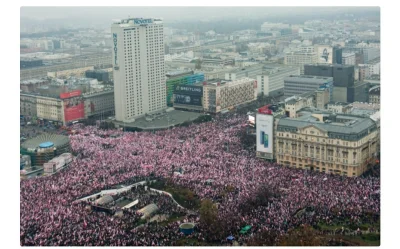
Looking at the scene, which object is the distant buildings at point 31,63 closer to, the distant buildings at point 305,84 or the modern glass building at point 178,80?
the modern glass building at point 178,80

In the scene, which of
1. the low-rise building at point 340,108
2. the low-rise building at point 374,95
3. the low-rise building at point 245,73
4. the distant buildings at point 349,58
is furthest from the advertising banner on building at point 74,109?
the distant buildings at point 349,58

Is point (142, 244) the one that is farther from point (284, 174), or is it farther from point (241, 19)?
point (241, 19)

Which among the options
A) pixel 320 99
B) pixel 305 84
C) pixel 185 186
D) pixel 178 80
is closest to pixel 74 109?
pixel 178 80

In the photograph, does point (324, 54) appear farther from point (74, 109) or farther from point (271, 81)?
point (74, 109)

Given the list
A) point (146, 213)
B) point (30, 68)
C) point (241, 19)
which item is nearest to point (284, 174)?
point (146, 213)

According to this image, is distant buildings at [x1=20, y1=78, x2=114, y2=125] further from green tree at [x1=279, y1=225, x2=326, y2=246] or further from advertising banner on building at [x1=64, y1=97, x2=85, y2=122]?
green tree at [x1=279, y1=225, x2=326, y2=246]

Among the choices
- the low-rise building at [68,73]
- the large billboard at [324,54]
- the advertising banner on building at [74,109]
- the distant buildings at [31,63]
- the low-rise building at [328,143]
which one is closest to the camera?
the low-rise building at [328,143]
